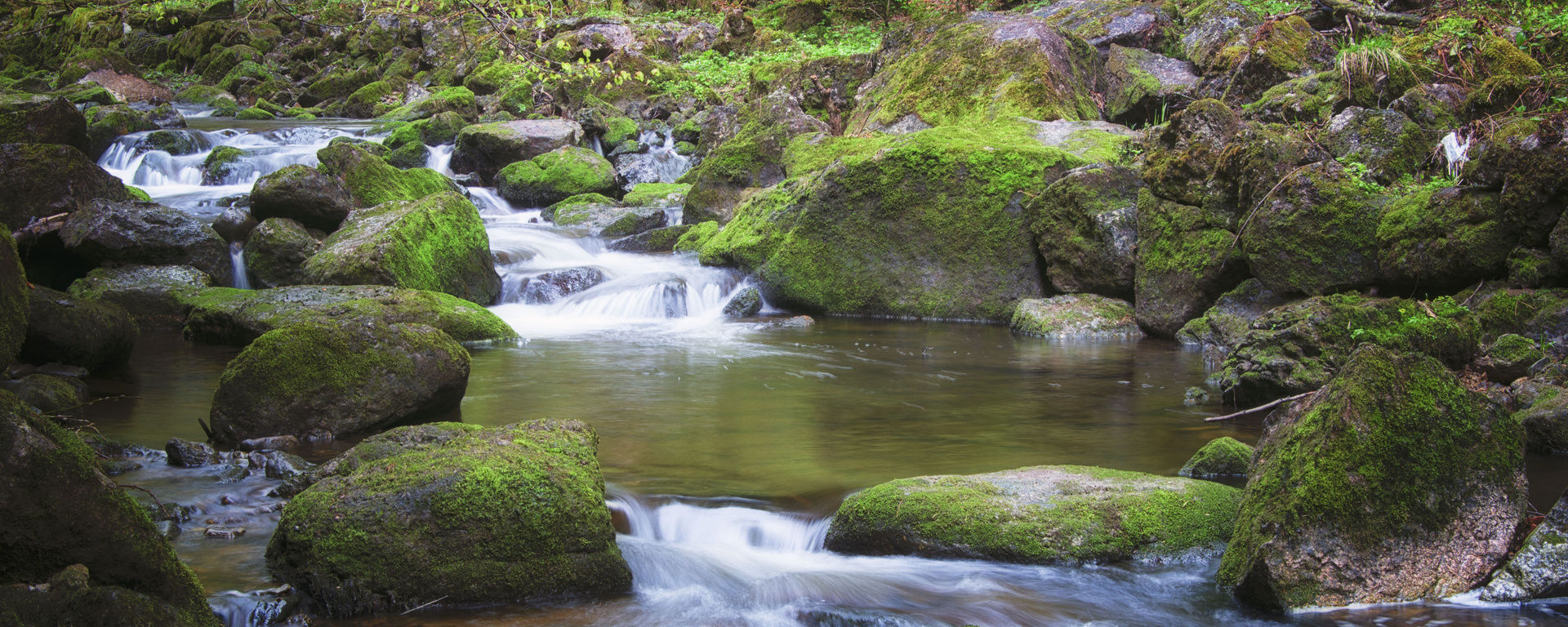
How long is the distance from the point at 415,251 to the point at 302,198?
7.52 ft

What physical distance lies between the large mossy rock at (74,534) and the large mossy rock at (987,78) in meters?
13.0

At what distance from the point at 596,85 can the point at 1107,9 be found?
A: 1444cm

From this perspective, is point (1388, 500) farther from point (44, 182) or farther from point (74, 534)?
point (44, 182)

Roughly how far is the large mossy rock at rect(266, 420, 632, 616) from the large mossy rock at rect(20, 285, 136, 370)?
5309mm

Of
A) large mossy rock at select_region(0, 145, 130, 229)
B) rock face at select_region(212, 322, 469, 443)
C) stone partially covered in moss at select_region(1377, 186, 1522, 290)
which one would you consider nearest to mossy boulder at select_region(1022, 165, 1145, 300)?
stone partially covered in moss at select_region(1377, 186, 1522, 290)

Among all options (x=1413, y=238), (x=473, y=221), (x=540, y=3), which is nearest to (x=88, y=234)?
(x=473, y=221)

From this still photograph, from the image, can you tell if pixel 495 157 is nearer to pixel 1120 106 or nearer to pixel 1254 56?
pixel 1120 106

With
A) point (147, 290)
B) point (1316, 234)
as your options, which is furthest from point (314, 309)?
point (1316, 234)

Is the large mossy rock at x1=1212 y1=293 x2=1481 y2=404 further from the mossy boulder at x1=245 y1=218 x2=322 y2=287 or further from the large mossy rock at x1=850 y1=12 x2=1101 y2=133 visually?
the mossy boulder at x1=245 y1=218 x2=322 y2=287

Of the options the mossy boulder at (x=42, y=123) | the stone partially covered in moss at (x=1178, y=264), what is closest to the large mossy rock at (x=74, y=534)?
the stone partially covered in moss at (x=1178, y=264)

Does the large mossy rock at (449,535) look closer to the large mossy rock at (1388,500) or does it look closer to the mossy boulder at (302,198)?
the large mossy rock at (1388,500)

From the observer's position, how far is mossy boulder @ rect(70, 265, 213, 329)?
1077 centimetres

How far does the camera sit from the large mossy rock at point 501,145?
20.0 meters

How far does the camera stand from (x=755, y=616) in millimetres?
4008
